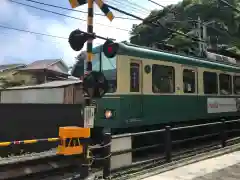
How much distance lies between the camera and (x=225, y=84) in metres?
13.5

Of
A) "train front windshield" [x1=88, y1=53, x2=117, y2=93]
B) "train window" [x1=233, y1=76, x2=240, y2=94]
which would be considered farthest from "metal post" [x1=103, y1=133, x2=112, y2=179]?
"train window" [x1=233, y1=76, x2=240, y2=94]

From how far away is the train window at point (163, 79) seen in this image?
9.98m

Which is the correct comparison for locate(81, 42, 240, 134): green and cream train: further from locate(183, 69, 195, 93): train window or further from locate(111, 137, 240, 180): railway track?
locate(111, 137, 240, 180): railway track

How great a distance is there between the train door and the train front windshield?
556 millimetres

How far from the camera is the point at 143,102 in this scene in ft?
31.1

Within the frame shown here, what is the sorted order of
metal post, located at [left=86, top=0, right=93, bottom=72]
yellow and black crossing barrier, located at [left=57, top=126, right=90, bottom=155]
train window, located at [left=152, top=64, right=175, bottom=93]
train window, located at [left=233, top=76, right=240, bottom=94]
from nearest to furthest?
yellow and black crossing barrier, located at [left=57, top=126, right=90, bottom=155] → metal post, located at [left=86, top=0, right=93, bottom=72] → train window, located at [left=152, top=64, right=175, bottom=93] → train window, located at [left=233, top=76, right=240, bottom=94]

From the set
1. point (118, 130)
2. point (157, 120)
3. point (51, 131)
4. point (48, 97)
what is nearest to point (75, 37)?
point (118, 130)

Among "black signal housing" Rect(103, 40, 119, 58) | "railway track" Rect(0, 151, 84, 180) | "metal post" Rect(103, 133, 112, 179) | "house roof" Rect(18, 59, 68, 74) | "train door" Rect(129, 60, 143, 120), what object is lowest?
"railway track" Rect(0, 151, 84, 180)

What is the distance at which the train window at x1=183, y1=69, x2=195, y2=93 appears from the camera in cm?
1111

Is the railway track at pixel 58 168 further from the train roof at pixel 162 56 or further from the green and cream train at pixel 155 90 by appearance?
the train roof at pixel 162 56

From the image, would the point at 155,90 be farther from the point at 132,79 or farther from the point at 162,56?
the point at 162,56

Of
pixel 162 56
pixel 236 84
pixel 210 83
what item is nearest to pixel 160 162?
pixel 162 56

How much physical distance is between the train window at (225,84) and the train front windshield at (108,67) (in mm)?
6042

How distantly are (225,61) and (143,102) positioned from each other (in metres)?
6.91
